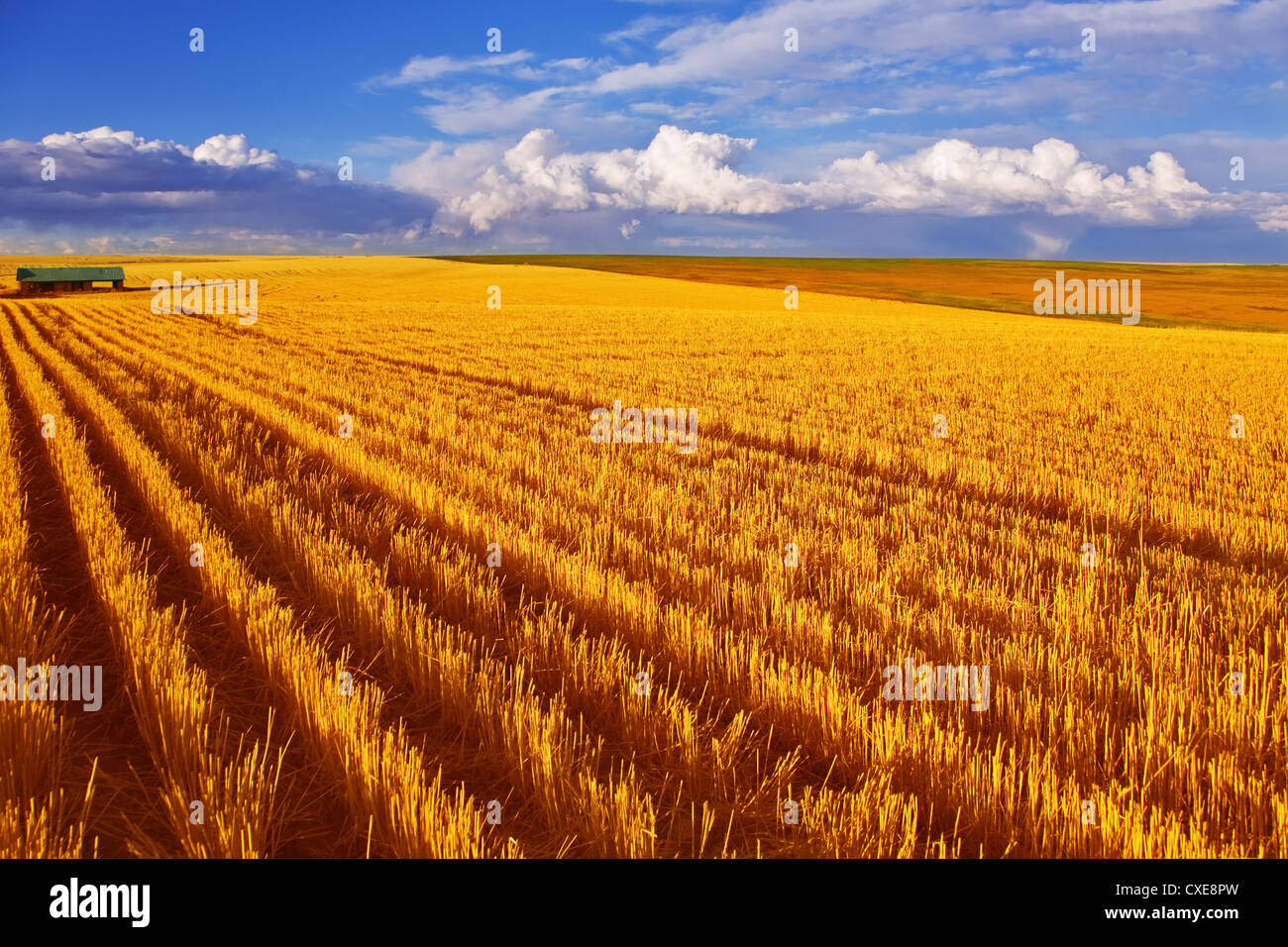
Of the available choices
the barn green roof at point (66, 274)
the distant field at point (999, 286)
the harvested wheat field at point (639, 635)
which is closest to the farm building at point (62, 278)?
the barn green roof at point (66, 274)

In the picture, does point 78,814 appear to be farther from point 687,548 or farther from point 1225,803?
point 1225,803

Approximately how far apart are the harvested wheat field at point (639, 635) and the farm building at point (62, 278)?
5743 cm

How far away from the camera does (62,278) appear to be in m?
58.4

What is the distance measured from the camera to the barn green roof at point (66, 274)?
56.9m

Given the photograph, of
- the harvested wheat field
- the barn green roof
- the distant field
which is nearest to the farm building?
the barn green roof

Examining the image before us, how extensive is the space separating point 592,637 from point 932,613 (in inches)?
76.6

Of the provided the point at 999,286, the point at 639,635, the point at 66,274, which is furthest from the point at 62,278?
the point at 999,286

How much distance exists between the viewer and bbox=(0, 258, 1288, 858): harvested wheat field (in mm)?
3102

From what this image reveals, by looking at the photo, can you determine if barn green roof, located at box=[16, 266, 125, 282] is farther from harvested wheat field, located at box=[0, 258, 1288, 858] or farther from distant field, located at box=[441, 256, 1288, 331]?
harvested wheat field, located at box=[0, 258, 1288, 858]

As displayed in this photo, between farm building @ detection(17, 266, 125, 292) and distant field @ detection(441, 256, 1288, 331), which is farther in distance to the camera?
distant field @ detection(441, 256, 1288, 331)

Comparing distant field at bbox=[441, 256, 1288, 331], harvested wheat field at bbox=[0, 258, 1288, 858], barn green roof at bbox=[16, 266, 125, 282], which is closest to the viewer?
harvested wheat field at bbox=[0, 258, 1288, 858]

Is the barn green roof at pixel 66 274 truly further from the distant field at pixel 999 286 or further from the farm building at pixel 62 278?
the distant field at pixel 999 286

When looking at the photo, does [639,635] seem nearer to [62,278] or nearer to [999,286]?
[62,278]

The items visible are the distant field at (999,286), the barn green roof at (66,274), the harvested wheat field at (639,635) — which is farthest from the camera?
the distant field at (999,286)
